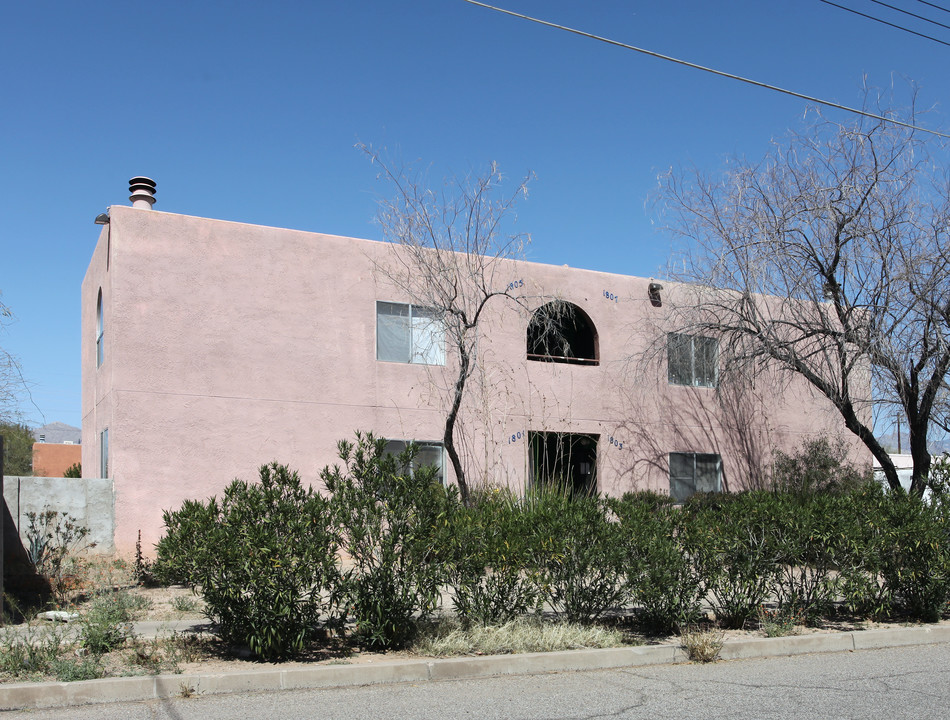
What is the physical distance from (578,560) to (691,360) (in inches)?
467

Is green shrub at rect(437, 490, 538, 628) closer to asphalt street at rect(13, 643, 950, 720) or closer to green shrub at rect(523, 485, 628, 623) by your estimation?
green shrub at rect(523, 485, 628, 623)

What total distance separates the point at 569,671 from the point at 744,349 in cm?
978

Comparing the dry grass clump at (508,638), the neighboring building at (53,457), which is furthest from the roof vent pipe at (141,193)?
the neighboring building at (53,457)

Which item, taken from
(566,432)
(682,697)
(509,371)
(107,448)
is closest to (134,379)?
(107,448)

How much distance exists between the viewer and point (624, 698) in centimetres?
718

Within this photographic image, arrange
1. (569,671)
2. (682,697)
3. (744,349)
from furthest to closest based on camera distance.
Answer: (744,349), (569,671), (682,697)

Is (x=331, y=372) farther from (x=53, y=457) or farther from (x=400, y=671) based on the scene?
(x=53, y=457)

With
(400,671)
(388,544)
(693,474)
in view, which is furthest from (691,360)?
(400,671)

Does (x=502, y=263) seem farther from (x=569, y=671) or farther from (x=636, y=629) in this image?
(x=569, y=671)

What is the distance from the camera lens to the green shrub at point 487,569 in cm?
859

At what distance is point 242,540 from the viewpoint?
7770mm

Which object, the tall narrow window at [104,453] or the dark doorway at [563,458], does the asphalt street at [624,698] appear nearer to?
the dark doorway at [563,458]

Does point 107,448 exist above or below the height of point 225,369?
below

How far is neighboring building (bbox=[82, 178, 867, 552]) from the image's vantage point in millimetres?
14602
